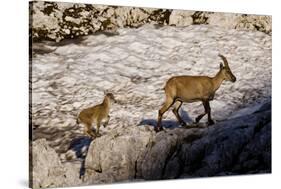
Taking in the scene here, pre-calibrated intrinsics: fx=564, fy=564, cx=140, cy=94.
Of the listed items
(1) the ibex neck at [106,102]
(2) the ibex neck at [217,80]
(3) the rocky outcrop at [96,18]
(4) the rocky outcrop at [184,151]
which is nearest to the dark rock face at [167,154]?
(4) the rocky outcrop at [184,151]

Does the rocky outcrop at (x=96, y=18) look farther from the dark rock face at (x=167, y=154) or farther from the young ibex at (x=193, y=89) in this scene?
the dark rock face at (x=167, y=154)

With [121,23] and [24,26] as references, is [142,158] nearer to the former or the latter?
[121,23]

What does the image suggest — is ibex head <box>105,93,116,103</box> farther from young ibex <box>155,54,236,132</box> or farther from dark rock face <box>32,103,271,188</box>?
young ibex <box>155,54,236,132</box>

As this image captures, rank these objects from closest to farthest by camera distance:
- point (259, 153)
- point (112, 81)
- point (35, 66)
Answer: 1. point (35, 66)
2. point (112, 81)
3. point (259, 153)

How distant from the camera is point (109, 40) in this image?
4.87 m

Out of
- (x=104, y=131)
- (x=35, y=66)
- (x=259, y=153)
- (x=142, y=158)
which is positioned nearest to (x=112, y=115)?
(x=104, y=131)

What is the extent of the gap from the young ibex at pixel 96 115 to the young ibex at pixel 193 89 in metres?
0.49

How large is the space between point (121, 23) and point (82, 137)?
1045 mm

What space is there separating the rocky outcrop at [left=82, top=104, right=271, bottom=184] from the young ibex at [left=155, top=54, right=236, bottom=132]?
0.46 ft

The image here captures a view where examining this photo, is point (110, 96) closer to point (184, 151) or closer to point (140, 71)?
point (140, 71)

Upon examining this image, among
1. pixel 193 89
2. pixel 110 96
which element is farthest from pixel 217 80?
pixel 110 96

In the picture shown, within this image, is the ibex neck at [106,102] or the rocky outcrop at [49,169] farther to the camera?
the ibex neck at [106,102]

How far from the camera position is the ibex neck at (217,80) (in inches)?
205

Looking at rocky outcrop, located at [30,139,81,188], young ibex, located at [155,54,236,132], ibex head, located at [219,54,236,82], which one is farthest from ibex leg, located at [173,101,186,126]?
rocky outcrop, located at [30,139,81,188]
